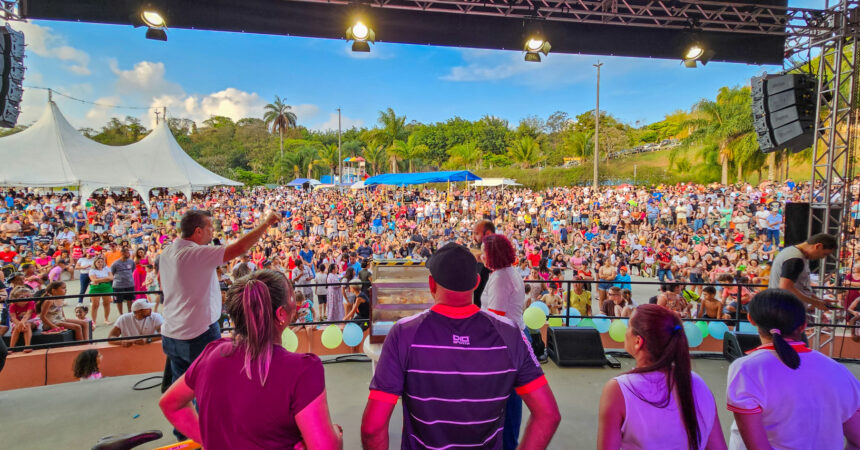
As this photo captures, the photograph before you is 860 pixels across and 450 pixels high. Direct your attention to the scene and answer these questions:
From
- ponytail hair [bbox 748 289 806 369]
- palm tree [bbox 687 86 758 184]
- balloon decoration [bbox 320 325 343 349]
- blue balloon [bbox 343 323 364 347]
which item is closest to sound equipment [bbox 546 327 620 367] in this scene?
blue balloon [bbox 343 323 364 347]

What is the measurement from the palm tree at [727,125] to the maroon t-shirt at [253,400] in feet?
98.8

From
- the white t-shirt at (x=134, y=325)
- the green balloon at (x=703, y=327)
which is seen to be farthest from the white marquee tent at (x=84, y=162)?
the green balloon at (x=703, y=327)

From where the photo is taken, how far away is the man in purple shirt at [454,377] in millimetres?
1427

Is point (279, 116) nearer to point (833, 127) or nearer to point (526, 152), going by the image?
point (526, 152)

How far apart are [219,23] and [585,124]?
39.5 metres

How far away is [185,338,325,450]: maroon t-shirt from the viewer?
49.8 inches

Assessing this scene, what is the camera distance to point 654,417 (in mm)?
1362

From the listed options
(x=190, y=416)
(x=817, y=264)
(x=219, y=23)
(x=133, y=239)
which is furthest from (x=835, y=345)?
(x=133, y=239)

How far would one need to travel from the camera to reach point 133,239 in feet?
51.7

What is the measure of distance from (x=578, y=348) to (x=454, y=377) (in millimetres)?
3349

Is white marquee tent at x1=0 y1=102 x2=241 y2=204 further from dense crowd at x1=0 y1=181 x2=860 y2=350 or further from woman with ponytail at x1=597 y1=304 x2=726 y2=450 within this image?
woman with ponytail at x1=597 y1=304 x2=726 y2=450

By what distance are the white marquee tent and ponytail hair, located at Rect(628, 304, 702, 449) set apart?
1988 cm

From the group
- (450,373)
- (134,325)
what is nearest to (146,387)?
(134,325)

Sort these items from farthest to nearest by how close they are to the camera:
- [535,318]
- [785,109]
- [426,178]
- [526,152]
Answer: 1. [526,152]
2. [426,178]
3. [785,109]
4. [535,318]
